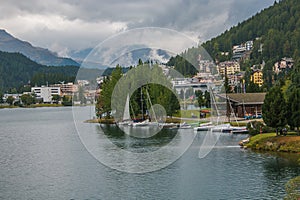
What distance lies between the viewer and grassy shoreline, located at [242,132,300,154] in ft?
112

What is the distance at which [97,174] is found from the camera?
29609 mm

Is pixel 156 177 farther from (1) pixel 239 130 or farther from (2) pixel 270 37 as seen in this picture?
(2) pixel 270 37

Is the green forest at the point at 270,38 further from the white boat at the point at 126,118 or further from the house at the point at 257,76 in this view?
the white boat at the point at 126,118

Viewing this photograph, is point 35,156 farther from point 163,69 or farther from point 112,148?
point 163,69

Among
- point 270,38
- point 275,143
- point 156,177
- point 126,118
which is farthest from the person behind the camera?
point 270,38

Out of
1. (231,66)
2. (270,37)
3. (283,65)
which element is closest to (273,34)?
(270,37)

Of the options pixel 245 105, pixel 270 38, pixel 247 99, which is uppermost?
pixel 270 38

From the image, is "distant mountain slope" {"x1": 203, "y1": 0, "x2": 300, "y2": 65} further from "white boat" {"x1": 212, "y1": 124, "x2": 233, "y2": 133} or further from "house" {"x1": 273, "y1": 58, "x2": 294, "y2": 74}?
"white boat" {"x1": 212, "y1": 124, "x2": 233, "y2": 133}

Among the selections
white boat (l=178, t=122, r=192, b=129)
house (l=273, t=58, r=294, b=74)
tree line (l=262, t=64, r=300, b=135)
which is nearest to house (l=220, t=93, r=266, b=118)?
white boat (l=178, t=122, r=192, b=129)

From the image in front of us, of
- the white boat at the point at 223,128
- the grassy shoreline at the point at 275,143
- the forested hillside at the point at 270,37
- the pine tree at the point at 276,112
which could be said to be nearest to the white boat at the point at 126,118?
the white boat at the point at 223,128

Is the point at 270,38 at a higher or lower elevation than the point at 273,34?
A: lower

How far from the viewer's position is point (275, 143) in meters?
35.8

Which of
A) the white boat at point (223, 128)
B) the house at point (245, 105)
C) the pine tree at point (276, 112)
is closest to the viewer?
the pine tree at point (276, 112)

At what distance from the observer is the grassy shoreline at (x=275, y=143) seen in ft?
112
